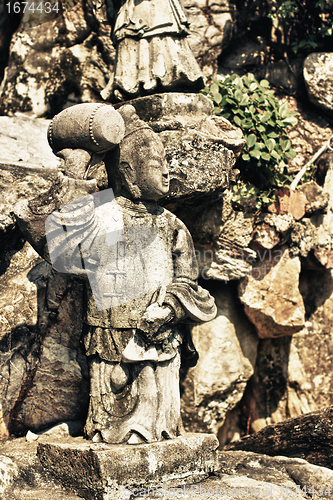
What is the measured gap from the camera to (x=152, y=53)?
401 centimetres

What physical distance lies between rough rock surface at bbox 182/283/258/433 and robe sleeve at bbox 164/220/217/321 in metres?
1.59

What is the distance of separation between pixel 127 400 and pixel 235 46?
14.9ft

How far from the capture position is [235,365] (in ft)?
16.2

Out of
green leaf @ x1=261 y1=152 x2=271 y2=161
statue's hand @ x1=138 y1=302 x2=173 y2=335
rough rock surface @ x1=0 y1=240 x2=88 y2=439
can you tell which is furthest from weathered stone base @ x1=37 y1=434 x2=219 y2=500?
green leaf @ x1=261 y1=152 x2=271 y2=161

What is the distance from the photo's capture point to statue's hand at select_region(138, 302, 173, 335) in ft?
9.72

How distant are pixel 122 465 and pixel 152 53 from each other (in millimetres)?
3132

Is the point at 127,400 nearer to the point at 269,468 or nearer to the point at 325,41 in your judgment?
the point at 269,468

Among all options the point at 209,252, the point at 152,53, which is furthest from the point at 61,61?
the point at 209,252

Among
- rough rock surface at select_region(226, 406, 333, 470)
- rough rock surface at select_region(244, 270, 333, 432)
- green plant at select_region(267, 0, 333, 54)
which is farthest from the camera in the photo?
green plant at select_region(267, 0, 333, 54)

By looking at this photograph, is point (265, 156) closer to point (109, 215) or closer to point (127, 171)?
point (127, 171)

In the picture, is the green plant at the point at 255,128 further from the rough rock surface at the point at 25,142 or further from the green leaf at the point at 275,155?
the rough rock surface at the point at 25,142

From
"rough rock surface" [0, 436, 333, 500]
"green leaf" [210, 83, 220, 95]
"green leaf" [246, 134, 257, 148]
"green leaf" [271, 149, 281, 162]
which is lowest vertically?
"rough rock surface" [0, 436, 333, 500]

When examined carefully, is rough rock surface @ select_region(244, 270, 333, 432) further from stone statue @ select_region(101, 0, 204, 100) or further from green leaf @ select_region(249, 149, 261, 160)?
stone statue @ select_region(101, 0, 204, 100)

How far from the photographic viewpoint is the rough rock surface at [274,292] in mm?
4844
